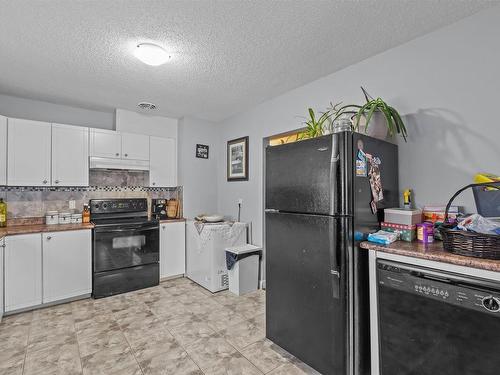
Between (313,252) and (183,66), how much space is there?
2034 millimetres

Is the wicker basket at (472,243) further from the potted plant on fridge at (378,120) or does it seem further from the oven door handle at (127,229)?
the oven door handle at (127,229)

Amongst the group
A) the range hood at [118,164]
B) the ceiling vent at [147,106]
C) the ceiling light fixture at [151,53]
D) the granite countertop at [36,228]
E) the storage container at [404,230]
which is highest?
the ceiling vent at [147,106]

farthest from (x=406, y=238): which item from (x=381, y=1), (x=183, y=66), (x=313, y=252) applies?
(x=183, y=66)

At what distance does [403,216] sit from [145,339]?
91.7 inches

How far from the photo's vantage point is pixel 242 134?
3.89m

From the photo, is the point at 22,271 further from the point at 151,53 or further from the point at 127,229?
the point at 151,53

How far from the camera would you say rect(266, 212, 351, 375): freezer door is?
5.41 feet

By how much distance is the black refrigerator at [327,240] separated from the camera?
5.38 ft

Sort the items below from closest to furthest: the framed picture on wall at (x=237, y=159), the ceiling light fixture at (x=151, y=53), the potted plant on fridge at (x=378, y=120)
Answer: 1. the potted plant on fridge at (x=378, y=120)
2. the ceiling light fixture at (x=151, y=53)
3. the framed picture on wall at (x=237, y=159)

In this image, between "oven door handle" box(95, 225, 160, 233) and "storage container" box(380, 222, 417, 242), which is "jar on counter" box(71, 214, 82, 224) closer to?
"oven door handle" box(95, 225, 160, 233)

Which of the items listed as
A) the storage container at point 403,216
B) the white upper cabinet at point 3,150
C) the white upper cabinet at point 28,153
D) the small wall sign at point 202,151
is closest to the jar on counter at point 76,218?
the white upper cabinet at point 28,153

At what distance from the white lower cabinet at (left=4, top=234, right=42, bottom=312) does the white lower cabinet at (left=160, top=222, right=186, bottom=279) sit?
138 centimetres

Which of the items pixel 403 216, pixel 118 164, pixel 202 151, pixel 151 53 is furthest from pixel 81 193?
pixel 403 216

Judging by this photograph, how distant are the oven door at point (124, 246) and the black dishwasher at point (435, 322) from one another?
2.93m
